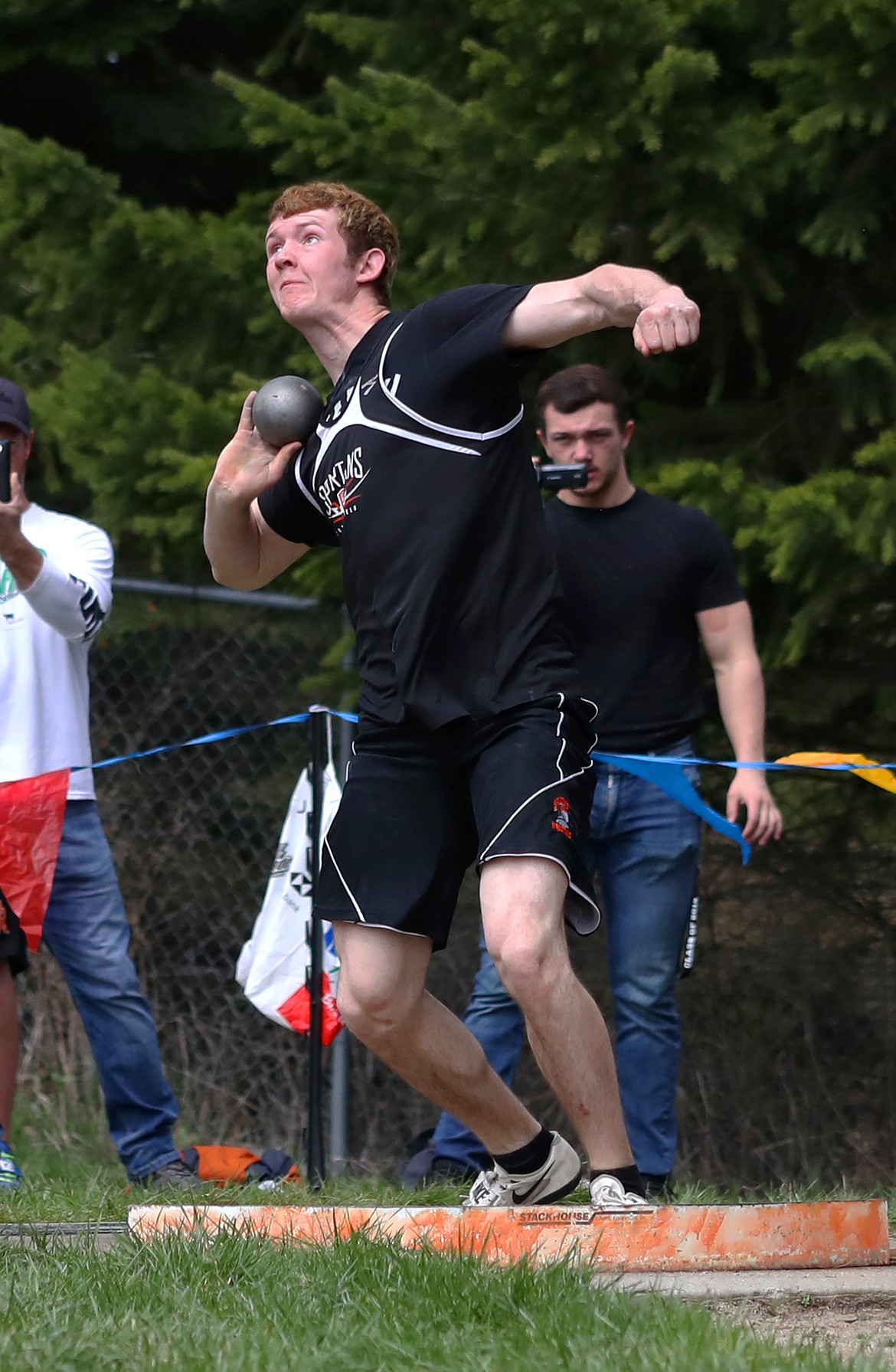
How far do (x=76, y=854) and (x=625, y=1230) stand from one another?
2305 mm

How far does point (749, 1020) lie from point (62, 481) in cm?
390

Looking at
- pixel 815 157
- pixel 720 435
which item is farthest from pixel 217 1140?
pixel 815 157

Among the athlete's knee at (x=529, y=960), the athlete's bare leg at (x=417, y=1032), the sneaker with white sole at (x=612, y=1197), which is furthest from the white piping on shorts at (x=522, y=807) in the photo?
the sneaker with white sole at (x=612, y=1197)

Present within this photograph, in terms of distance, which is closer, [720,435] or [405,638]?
[405,638]

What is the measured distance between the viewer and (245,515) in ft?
13.4

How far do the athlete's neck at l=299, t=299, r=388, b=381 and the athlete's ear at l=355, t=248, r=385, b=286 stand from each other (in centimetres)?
5

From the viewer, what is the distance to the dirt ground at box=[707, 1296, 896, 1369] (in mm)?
2615

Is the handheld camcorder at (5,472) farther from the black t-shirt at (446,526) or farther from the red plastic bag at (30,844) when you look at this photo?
the black t-shirt at (446,526)

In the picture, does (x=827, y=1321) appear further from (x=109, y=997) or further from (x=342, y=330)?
(x=109, y=997)

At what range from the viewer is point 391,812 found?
3695 millimetres

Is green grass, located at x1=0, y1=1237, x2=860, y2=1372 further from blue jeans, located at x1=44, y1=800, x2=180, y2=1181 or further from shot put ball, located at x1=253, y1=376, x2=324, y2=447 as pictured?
shot put ball, located at x1=253, y1=376, x2=324, y2=447

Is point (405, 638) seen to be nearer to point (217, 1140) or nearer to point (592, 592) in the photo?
point (592, 592)

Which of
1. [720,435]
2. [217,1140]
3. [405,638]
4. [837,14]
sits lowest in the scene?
[217,1140]

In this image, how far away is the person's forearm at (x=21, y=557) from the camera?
461cm
